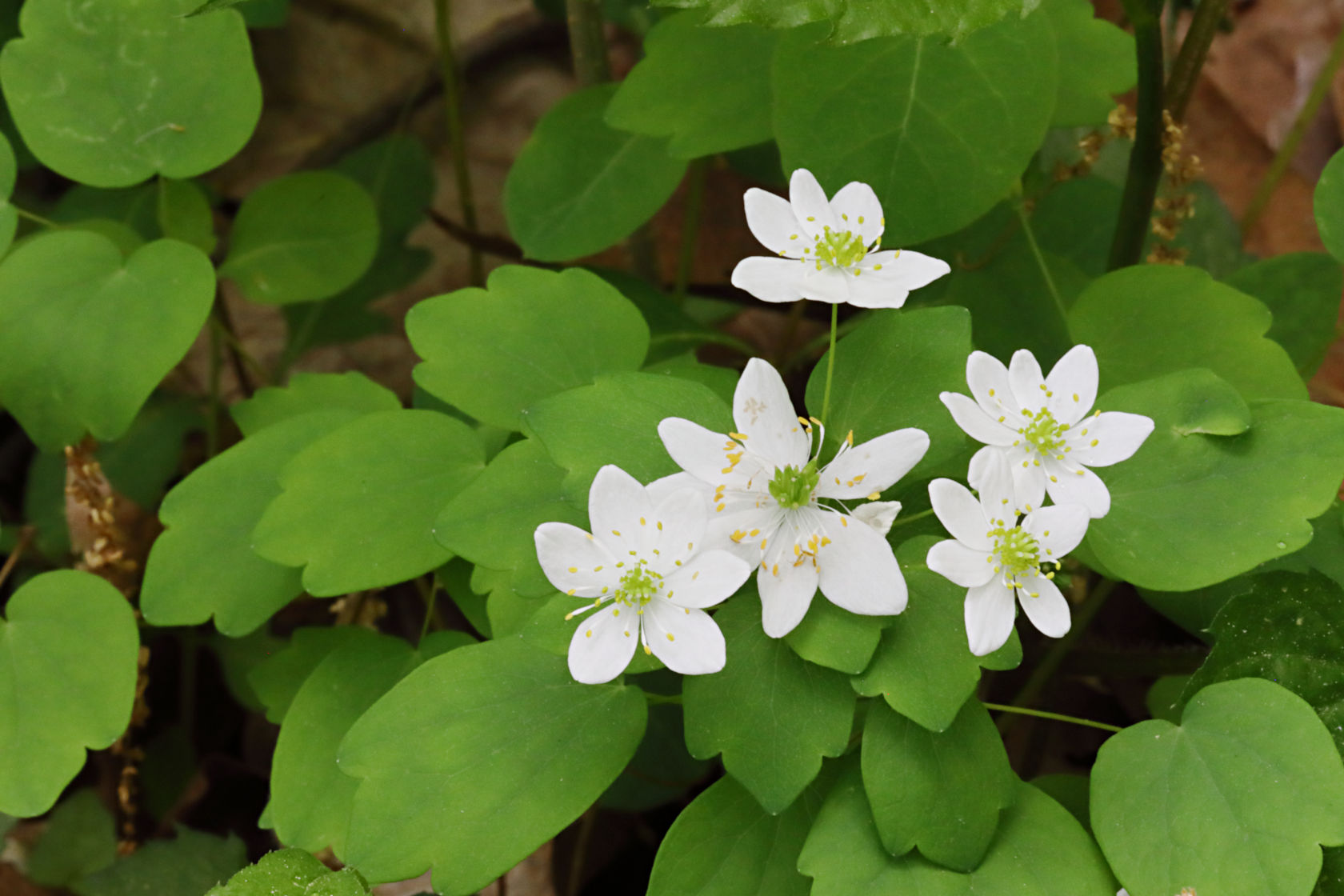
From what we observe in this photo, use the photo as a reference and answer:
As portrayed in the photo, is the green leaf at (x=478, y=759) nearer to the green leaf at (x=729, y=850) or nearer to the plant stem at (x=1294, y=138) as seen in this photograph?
the green leaf at (x=729, y=850)

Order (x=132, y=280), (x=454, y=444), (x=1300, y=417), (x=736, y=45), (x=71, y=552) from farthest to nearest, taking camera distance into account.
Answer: (x=71, y=552)
(x=736, y=45)
(x=132, y=280)
(x=454, y=444)
(x=1300, y=417)

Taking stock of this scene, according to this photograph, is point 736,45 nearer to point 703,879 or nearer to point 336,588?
point 336,588

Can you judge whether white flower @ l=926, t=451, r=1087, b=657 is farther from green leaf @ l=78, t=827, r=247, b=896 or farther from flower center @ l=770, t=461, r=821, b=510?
green leaf @ l=78, t=827, r=247, b=896

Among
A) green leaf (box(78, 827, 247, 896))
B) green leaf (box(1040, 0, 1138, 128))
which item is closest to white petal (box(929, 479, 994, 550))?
green leaf (box(1040, 0, 1138, 128))

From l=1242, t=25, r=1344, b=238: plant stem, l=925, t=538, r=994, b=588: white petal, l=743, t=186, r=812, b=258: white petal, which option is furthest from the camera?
l=1242, t=25, r=1344, b=238: plant stem

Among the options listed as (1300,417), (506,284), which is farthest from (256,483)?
(1300,417)

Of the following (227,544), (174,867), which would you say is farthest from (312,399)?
(174,867)

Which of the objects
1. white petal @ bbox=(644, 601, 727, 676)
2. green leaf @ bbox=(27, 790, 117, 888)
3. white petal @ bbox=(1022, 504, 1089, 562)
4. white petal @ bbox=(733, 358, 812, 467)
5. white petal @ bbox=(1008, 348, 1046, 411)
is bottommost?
green leaf @ bbox=(27, 790, 117, 888)
